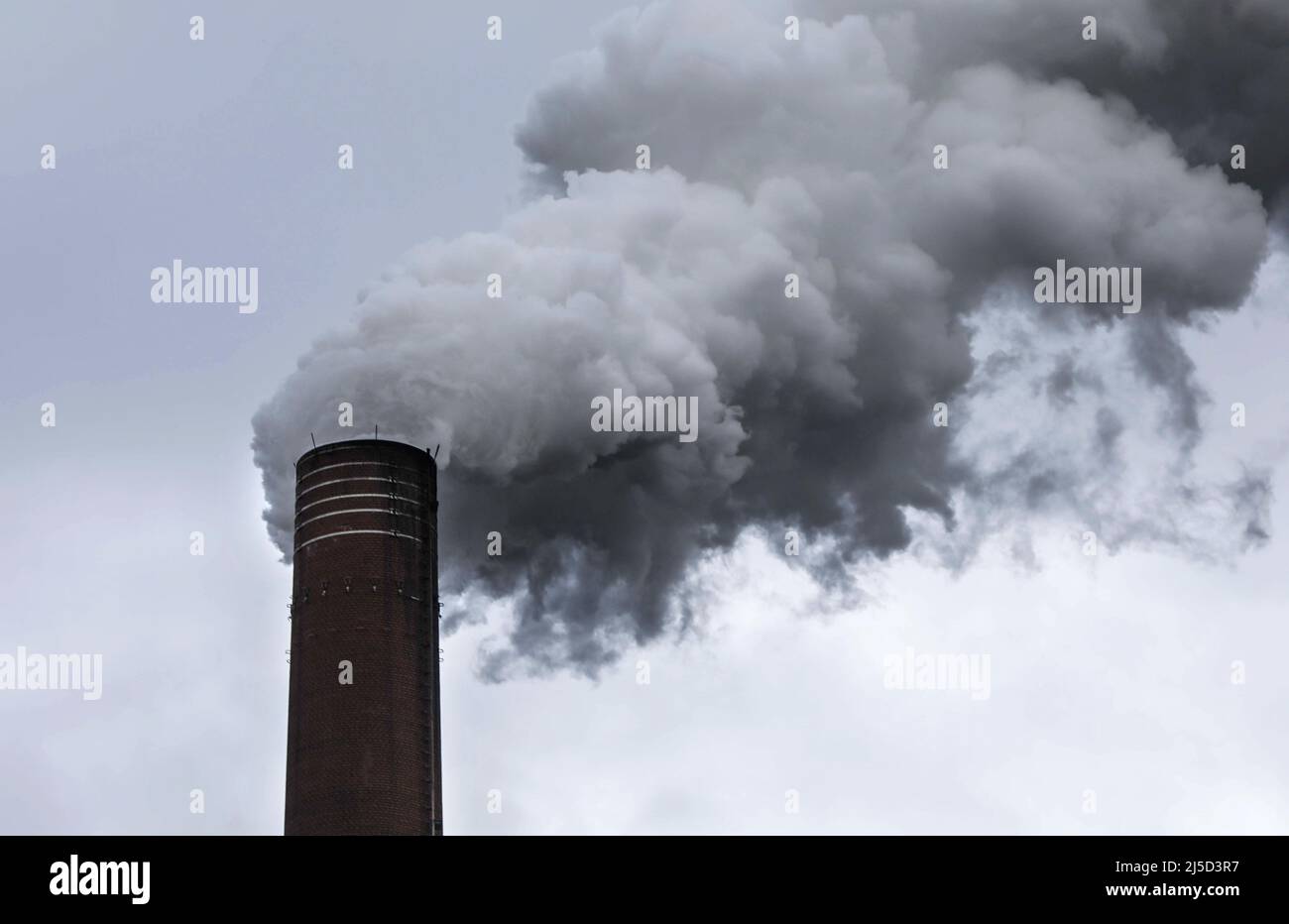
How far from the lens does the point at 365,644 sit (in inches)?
2052

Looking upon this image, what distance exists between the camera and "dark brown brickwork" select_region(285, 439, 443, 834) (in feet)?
169

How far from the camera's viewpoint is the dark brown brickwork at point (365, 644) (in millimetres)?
51375
